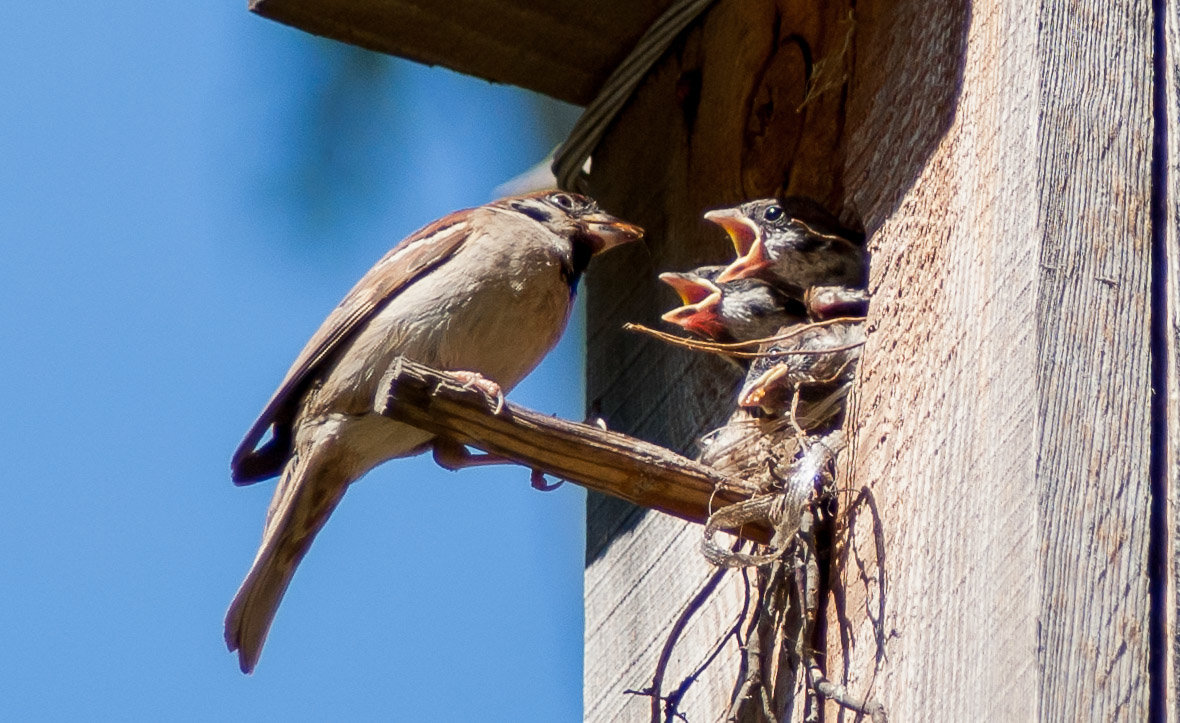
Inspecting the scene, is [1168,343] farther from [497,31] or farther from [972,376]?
[497,31]

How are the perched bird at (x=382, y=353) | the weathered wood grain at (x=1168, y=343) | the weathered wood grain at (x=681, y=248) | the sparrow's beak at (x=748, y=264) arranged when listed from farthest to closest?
1. the sparrow's beak at (x=748, y=264)
2. the perched bird at (x=382, y=353)
3. the weathered wood grain at (x=681, y=248)
4. the weathered wood grain at (x=1168, y=343)

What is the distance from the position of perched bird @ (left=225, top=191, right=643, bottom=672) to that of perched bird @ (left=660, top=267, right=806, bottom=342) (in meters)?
0.17

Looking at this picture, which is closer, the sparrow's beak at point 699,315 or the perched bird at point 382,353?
the perched bird at point 382,353

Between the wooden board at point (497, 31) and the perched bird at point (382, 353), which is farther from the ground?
the wooden board at point (497, 31)

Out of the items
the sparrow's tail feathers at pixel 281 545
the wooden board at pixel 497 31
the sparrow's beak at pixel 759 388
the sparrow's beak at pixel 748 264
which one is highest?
the wooden board at pixel 497 31

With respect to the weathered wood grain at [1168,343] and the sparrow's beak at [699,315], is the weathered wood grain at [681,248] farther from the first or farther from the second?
the weathered wood grain at [1168,343]

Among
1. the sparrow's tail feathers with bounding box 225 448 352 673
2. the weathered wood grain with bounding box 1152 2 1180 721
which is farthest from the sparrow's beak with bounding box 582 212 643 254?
the weathered wood grain with bounding box 1152 2 1180 721

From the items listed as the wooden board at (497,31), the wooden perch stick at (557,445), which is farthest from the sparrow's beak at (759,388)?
the wooden board at (497,31)

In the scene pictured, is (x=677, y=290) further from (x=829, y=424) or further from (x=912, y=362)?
(x=912, y=362)

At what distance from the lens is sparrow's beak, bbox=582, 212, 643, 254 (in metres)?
3.54

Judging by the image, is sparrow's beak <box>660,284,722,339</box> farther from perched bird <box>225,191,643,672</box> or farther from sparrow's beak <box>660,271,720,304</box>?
perched bird <box>225,191,643,672</box>

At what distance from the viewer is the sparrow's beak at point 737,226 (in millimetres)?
3363

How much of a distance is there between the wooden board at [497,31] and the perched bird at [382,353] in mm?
402

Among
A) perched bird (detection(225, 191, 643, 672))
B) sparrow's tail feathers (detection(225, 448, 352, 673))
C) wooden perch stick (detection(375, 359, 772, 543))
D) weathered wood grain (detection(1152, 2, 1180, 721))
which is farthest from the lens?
perched bird (detection(225, 191, 643, 672))
